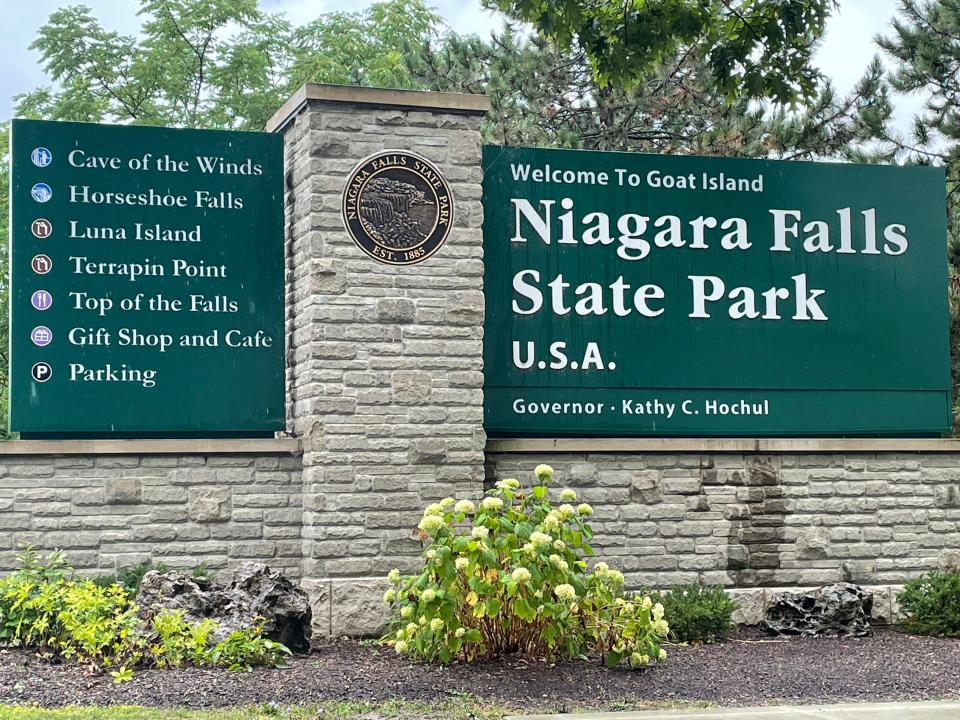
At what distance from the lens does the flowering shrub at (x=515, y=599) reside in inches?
324

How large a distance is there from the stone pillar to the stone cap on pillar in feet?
0.03

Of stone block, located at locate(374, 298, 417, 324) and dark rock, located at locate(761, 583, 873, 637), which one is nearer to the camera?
stone block, located at locate(374, 298, 417, 324)

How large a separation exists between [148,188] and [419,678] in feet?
15.1

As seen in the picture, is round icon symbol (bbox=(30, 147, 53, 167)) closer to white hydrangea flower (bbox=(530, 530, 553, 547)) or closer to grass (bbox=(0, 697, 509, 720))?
grass (bbox=(0, 697, 509, 720))

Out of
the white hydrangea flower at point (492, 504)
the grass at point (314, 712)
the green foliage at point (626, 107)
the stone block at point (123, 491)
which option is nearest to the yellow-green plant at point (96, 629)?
the grass at point (314, 712)

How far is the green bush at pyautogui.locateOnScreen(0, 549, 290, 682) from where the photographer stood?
8133mm

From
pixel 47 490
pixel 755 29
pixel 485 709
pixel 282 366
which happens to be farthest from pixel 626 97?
pixel 485 709

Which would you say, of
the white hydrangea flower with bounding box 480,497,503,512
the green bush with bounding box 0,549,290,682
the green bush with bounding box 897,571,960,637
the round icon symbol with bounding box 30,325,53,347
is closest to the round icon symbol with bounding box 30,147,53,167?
the round icon symbol with bounding box 30,325,53,347

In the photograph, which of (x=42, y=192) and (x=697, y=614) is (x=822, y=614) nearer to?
(x=697, y=614)

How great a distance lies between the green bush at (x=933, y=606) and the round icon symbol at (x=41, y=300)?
7072mm

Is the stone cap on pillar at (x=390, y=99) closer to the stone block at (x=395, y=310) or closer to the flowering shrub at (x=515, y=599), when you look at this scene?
the stone block at (x=395, y=310)

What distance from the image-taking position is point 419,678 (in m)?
7.98

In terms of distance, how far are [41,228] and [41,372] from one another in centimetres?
109

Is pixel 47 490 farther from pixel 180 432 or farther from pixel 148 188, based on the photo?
pixel 148 188
